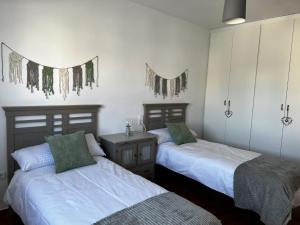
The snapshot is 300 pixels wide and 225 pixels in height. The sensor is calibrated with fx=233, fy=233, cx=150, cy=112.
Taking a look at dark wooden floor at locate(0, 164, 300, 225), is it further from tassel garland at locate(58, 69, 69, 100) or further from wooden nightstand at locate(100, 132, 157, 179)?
tassel garland at locate(58, 69, 69, 100)

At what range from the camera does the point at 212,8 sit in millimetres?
3365

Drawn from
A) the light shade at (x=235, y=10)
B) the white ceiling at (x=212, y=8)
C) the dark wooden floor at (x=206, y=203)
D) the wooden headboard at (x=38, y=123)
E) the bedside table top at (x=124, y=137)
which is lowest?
the dark wooden floor at (x=206, y=203)

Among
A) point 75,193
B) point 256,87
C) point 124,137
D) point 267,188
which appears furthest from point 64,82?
point 256,87

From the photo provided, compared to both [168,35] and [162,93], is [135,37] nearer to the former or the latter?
[168,35]

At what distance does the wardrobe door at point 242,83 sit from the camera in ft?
12.9

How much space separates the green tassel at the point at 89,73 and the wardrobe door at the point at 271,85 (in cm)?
269

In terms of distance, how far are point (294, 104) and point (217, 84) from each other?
1.37 m

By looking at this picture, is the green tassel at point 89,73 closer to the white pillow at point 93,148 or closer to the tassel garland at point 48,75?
the tassel garland at point 48,75

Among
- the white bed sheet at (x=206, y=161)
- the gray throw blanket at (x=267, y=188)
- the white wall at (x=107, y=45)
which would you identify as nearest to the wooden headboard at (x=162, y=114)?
the white wall at (x=107, y=45)

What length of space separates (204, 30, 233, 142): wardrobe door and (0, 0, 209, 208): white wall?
→ 0.90ft

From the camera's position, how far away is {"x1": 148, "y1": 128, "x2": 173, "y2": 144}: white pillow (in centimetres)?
345

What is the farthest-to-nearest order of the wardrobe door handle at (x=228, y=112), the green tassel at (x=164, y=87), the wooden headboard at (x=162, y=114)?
1. the wardrobe door handle at (x=228, y=112)
2. the green tassel at (x=164, y=87)
3. the wooden headboard at (x=162, y=114)

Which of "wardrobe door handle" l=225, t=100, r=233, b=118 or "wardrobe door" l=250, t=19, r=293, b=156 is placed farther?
"wardrobe door handle" l=225, t=100, r=233, b=118

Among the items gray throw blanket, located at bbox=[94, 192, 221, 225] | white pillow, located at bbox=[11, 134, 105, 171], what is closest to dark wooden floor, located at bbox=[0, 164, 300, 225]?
white pillow, located at bbox=[11, 134, 105, 171]
